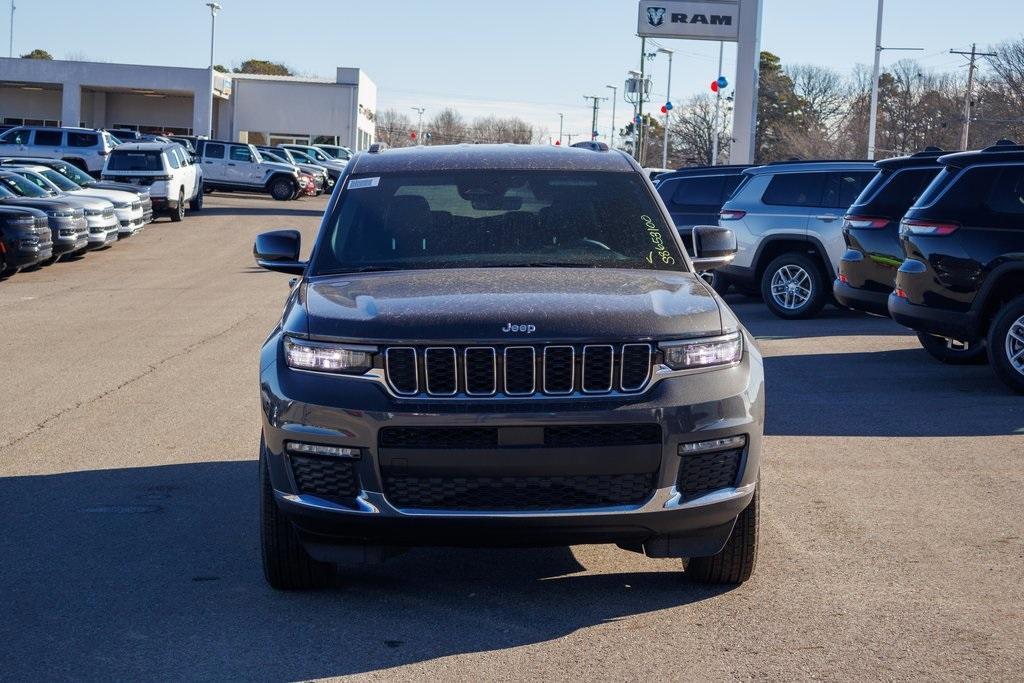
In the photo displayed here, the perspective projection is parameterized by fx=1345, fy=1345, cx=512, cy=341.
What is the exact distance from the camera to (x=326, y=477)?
4938mm

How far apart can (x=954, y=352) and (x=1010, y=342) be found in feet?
7.21

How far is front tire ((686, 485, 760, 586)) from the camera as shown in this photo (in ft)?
17.6

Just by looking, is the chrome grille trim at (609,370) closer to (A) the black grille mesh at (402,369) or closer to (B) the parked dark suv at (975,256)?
(A) the black grille mesh at (402,369)

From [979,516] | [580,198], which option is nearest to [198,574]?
[580,198]

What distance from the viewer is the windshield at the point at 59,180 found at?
87.1 feet

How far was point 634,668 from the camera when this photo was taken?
4.60 m

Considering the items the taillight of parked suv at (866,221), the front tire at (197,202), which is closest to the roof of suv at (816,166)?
the taillight of parked suv at (866,221)

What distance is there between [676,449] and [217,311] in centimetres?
1319

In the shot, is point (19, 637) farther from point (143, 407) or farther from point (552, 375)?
point (143, 407)

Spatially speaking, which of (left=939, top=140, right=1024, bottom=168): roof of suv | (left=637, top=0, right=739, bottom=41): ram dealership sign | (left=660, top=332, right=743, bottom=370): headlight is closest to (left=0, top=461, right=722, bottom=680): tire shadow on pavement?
(left=660, top=332, right=743, bottom=370): headlight

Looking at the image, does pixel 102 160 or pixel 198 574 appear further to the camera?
pixel 102 160

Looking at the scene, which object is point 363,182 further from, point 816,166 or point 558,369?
point 816,166

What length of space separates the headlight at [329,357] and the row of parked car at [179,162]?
2717 centimetres

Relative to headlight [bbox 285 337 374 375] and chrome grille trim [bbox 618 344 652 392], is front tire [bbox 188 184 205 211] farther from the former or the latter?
chrome grille trim [bbox 618 344 652 392]
